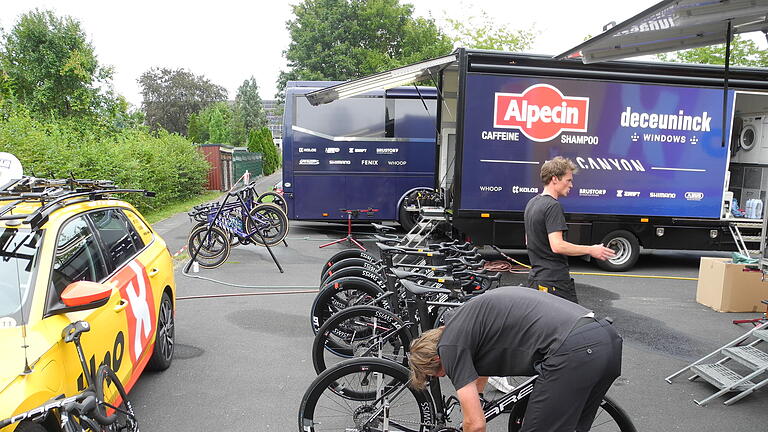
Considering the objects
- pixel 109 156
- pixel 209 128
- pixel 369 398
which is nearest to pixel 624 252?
pixel 369 398

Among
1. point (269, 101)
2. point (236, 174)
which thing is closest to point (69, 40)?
point (236, 174)

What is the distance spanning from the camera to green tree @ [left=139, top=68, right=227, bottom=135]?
64625 mm

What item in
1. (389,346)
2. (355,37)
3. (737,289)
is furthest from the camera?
(355,37)

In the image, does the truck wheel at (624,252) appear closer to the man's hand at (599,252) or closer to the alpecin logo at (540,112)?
the alpecin logo at (540,112)

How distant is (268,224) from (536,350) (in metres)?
8.94

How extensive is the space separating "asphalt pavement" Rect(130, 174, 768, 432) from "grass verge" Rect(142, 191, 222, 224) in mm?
5866

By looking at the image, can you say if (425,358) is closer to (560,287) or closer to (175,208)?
(560,287)

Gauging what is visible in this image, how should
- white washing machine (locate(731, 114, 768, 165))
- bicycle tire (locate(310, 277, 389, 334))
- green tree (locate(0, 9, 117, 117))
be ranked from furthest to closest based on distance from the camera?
green tree (locate(0, 9, 117, 117)) → white washing machine (locate(731, 114, 768, 165)) → bicycle tire (locate(310, 277, 389, 334))

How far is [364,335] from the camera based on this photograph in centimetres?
436

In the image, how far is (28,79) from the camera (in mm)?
20422

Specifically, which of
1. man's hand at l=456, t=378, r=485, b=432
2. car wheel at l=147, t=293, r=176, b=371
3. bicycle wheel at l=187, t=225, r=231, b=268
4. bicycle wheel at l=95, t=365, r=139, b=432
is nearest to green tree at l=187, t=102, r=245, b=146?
bicycle wheel at l=187, t=225, r=231, b=268

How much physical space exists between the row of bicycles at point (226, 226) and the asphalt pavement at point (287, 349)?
0.34m

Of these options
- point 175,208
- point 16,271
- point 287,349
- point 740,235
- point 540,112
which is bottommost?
point 287,349

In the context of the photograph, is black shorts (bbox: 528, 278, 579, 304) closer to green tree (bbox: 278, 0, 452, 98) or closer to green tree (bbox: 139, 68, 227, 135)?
green tree (bbox: 278, 0, 452, 98)
